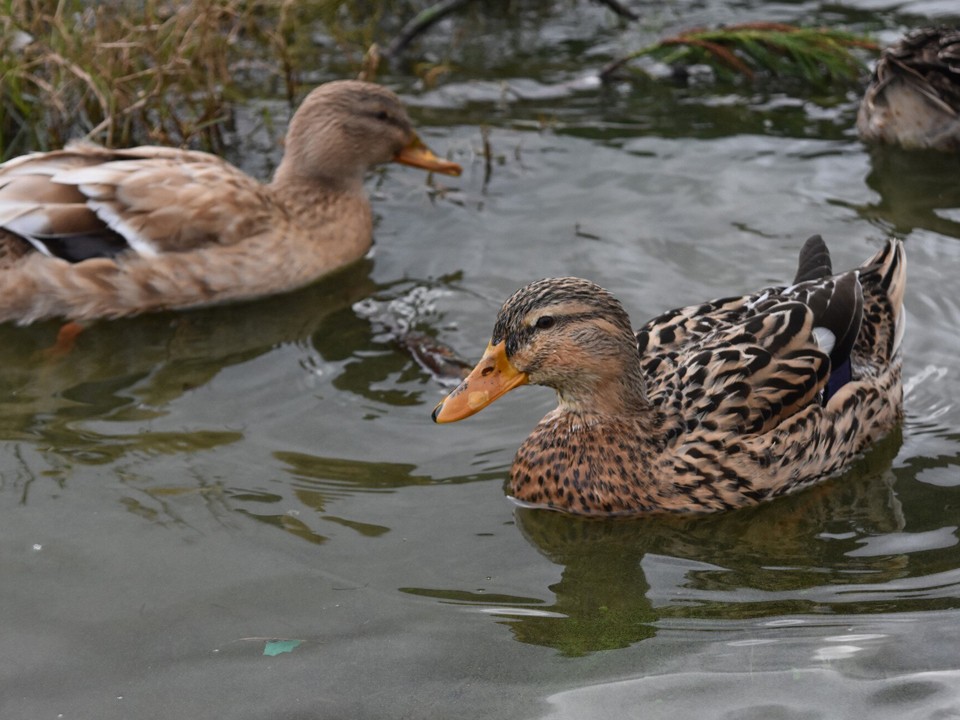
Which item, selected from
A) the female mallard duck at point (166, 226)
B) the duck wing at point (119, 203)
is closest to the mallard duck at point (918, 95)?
the female mallard duck at point (166, 226)

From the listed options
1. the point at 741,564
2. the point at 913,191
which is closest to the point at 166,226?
the point at 741,564

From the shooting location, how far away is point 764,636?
13.8 feet

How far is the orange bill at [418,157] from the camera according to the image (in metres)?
8.08

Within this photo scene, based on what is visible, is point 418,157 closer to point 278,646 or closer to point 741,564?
point 741,564

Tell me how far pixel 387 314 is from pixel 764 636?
339 cm

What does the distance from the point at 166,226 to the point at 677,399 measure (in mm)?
3206

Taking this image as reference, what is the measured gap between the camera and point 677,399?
5.34 meters

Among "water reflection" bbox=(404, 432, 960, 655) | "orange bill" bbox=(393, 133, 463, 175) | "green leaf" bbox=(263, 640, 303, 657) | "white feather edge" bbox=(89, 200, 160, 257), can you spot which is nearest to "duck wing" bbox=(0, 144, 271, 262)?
"white feather edge" bbox=(89, 200, 160, 257)

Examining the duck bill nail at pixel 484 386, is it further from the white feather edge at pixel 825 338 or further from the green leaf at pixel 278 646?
the white feather edge at pixel 825 338

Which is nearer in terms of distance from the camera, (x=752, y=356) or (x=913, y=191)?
(x=752, y=356)

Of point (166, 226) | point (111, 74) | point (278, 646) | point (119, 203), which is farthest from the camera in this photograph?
point (111, 74)

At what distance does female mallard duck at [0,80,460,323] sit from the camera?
693 cm

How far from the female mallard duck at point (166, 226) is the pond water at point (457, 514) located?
0.18 metres

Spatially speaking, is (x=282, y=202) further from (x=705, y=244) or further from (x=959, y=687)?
(x=959, y=687)
